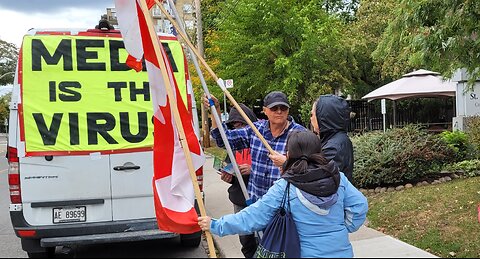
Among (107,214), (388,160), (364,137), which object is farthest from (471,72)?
(107,214)

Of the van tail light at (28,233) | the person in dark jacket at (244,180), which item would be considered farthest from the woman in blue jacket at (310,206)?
the van tail light at (28,233)

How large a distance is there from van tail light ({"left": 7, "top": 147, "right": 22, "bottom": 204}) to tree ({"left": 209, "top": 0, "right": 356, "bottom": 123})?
→ 14885 mm

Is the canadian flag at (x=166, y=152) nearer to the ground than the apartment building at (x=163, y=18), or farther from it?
nearer to the ground

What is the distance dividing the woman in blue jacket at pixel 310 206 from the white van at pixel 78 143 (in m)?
2.33

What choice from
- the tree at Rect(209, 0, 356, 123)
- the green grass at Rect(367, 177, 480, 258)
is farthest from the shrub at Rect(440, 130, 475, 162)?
the tree at Rect(209, 0, 356, 123)

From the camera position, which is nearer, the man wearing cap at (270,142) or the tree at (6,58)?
the man wearing cap at (270,142)

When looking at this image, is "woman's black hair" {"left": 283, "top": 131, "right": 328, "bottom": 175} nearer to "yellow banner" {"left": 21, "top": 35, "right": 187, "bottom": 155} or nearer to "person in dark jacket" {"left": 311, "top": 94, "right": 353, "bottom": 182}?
"person in dark jacket" {"left": 311, "top": 94, "right": 353, "bottom": 182}

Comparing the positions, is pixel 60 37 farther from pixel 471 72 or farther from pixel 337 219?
pixel 471 72

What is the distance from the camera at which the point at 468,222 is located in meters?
6.69

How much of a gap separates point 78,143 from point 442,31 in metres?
5.34

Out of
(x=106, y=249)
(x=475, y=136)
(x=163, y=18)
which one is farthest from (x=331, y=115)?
(x=163, y=18)

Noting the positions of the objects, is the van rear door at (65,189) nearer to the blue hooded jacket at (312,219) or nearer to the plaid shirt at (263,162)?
the plaid shirt at (263,162)

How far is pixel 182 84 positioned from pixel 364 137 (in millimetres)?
5836

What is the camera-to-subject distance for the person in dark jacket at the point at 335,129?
147 inches
